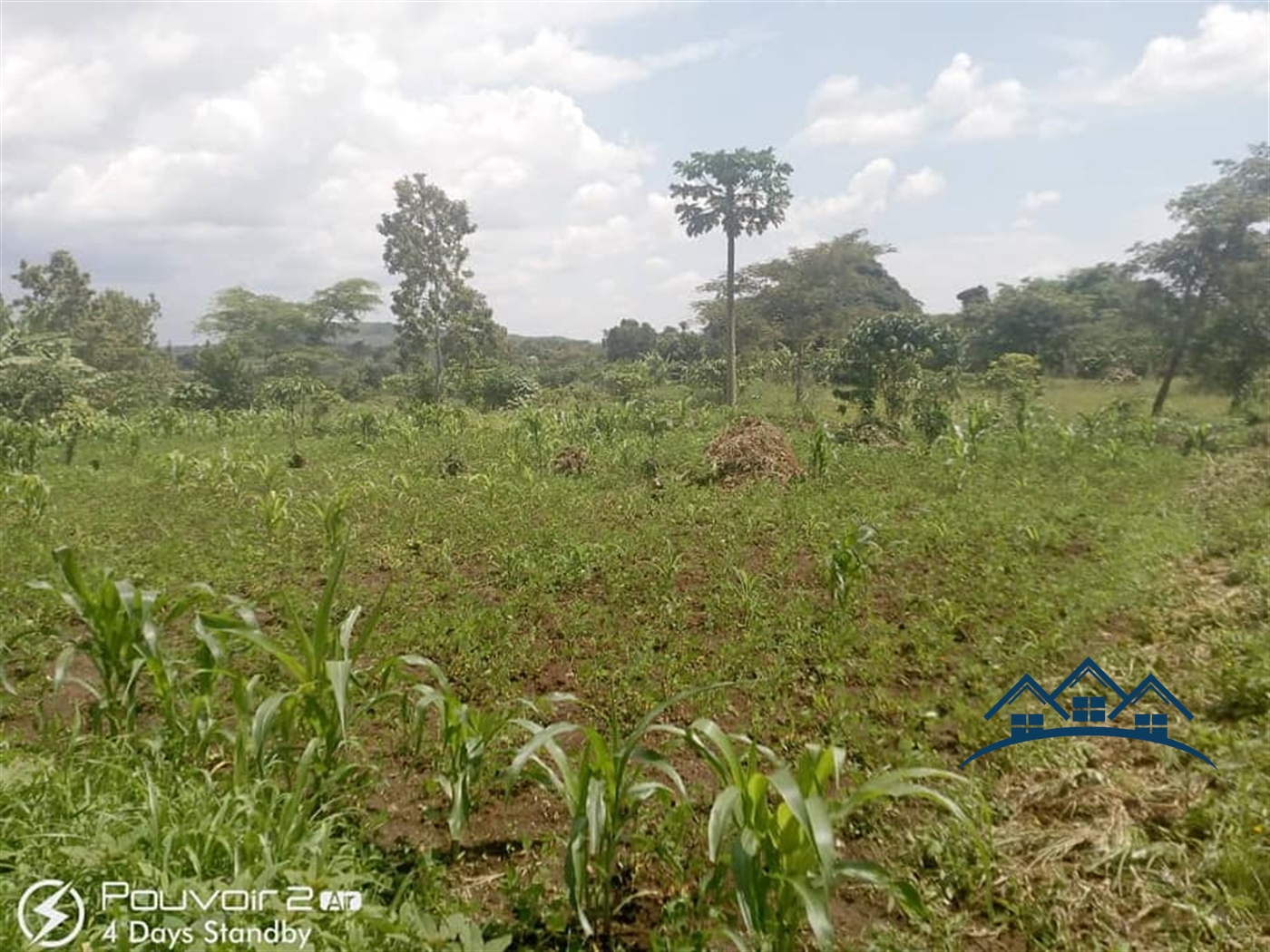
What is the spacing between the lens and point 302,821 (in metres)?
2.16

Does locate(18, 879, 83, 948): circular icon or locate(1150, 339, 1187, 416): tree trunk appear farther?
locate(1150, 339, 1187, 416): tree trunk

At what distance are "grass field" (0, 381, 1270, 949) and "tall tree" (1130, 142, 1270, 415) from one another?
6629 millimetres

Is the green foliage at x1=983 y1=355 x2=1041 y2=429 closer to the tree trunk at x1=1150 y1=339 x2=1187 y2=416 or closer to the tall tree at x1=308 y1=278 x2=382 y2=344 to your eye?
the tree trunk at x1=1150 y1=339 x2=1187 y2=416

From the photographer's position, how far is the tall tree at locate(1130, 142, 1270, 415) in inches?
476

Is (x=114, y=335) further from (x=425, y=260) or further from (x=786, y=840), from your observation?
(x=786, y=840)

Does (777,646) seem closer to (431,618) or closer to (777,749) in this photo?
(777,749)

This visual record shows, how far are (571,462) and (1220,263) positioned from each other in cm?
1246

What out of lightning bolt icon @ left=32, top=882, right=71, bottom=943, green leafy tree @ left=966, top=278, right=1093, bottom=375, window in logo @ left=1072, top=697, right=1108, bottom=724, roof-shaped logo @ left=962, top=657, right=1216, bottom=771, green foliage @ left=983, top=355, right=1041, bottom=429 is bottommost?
window in logo @ left=1072, top=697, right=1108, bottom=724

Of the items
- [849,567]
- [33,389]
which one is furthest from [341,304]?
[849,567]

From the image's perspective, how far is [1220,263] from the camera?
1241cm

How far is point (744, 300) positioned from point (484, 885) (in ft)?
72.9

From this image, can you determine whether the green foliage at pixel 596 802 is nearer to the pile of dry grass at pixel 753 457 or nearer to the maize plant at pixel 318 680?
the maize plant at pixel 318 680

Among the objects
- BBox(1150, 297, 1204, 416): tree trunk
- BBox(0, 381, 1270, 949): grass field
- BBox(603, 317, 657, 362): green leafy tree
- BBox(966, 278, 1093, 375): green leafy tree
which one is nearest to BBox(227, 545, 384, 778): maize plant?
BBox(0, 381, 1270, 949): grass field

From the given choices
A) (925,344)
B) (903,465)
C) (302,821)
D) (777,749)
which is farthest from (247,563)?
(925,344)
